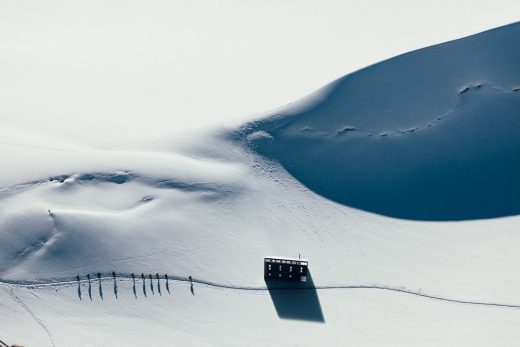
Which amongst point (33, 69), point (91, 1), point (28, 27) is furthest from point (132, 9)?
point (33, 69)

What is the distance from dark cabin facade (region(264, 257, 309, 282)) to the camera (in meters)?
22.4

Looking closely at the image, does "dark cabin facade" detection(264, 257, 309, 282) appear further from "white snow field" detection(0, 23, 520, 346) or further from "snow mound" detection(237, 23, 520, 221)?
"snow mound" detection(237, 23, 520, 221)

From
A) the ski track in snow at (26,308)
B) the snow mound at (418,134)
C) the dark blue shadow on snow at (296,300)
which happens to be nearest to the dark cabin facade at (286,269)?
the dark blue shadow on snow at (296,300)

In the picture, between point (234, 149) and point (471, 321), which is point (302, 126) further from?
point (471, 321)

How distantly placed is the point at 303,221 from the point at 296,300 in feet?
13.7

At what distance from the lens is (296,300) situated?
22078mm

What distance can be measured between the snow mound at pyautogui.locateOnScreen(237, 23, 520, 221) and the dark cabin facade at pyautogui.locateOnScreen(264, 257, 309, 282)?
5.02 m

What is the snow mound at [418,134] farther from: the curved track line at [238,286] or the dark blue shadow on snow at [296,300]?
the dark blue shadow on snow at [296,300]

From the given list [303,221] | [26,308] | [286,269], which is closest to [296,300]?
[286,269]

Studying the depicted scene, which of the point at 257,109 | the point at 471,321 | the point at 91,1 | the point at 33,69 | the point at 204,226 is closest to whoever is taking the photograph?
the point at 471,321

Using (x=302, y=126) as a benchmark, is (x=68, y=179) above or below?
→ below

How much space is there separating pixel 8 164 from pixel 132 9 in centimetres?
2090

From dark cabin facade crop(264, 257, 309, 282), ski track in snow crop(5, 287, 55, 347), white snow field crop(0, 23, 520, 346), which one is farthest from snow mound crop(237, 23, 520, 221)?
ski track in snow crop(5, 287, 55, 347)

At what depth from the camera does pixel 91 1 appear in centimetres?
4475
